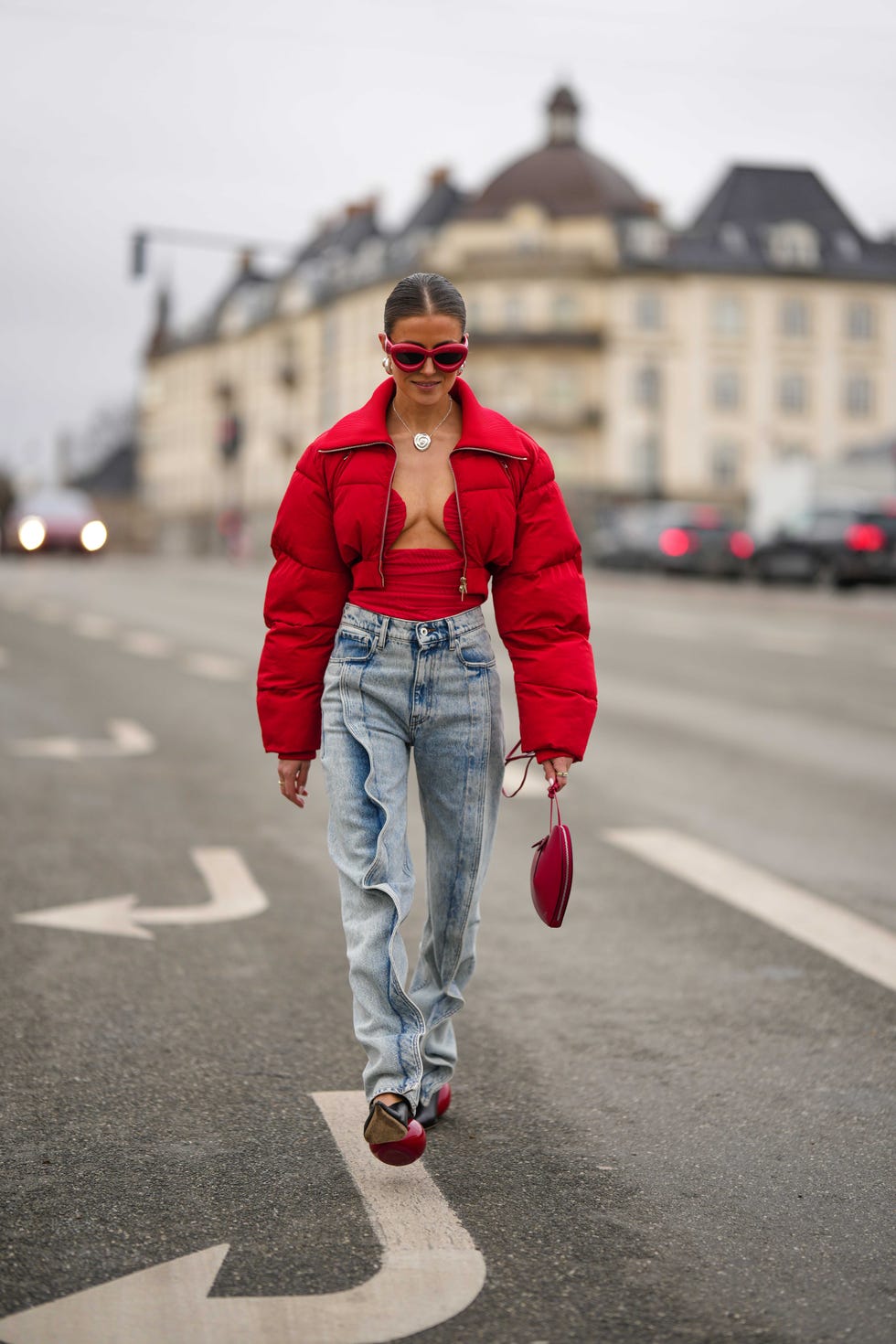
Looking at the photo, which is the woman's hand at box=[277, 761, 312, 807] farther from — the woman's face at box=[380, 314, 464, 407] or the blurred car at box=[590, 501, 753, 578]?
the blurred car at box=[590, 501, 753, 578]

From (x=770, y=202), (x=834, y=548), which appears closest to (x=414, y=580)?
(x=834, y=548)

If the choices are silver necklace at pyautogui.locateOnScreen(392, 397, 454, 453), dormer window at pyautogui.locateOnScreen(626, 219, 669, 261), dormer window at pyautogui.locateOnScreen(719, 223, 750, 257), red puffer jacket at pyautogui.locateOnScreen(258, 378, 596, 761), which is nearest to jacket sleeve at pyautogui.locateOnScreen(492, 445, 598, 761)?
red puffer jacket at pyautogui.locateOnScreen(258, 378, 596, 761)

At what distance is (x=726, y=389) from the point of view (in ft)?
264

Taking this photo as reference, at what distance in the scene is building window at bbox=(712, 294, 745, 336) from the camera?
80.2 m

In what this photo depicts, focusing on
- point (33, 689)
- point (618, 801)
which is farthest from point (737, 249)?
point (618, 801)

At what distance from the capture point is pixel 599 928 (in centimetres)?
663

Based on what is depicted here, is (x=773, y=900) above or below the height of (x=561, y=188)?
below

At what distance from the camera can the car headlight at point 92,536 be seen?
4.44 meters

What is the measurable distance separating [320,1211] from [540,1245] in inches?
17.3

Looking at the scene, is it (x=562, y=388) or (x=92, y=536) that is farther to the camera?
(x=562, y=388)

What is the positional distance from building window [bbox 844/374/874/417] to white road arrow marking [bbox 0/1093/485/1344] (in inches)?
3174

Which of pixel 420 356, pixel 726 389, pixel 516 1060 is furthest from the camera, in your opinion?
pixel 726 389

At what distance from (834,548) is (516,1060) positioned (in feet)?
103

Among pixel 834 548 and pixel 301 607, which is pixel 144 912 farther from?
pixel 834 548
